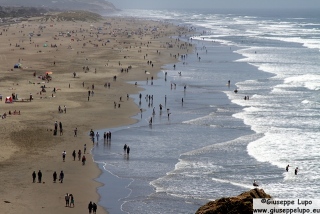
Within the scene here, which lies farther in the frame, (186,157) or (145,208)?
(186,157)

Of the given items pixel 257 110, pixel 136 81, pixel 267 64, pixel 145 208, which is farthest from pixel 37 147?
pixel 267 64

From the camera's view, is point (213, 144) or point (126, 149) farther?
point (213, 144)

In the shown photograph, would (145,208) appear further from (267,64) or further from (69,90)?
(267,64)

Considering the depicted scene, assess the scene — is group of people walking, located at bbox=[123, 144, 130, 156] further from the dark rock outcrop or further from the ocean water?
the dark rock outcrop

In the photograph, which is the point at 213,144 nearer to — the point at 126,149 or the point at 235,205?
the point at 126,149

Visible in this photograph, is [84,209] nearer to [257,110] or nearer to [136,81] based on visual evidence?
[257,110]

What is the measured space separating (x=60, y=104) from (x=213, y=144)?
1636 cm

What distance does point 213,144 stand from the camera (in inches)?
1553

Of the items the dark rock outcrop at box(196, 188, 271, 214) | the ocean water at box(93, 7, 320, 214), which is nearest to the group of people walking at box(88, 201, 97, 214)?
the ocean water at box(93, 7, 320, 214)

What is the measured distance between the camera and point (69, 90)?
2270 inches

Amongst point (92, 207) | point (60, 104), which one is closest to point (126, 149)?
point (92, 207)

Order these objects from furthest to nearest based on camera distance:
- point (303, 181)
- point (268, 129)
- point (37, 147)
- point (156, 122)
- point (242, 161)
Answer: point (156, 122)
point (268, 129)
point (37, 147)
point (242, 161)
point (303, 181)

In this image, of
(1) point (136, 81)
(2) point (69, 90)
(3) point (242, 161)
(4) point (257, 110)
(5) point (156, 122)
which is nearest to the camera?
(3) point (242, 161)

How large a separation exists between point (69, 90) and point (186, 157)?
24.2m
